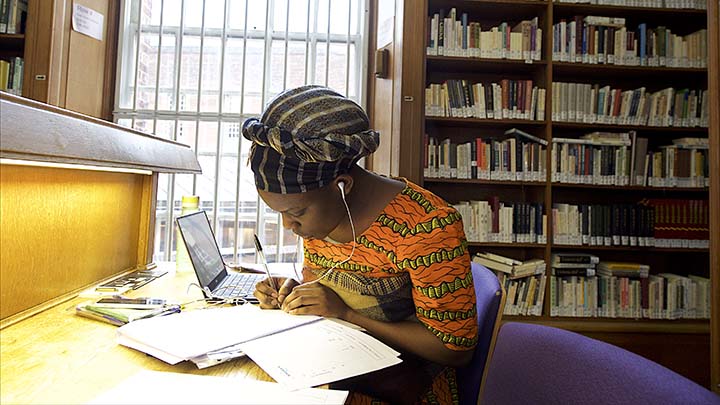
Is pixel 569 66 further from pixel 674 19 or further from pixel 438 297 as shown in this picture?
pixel 438 297

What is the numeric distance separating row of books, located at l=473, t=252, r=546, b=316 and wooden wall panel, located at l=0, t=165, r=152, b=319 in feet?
6.41

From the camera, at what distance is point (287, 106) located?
0.93m

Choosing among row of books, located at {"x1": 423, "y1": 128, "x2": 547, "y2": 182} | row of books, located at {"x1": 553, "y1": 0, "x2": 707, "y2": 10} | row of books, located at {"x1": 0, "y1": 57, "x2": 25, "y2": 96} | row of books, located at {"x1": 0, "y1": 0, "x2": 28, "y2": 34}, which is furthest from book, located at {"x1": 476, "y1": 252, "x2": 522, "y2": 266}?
row of books, located at {"x1": 0, "y1": 0, "x2": 28, "y2": 34}

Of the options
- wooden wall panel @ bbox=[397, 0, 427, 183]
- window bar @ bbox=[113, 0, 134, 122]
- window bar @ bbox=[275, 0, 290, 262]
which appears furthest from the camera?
window bar @ bbox=[275, 0, 290, 262]

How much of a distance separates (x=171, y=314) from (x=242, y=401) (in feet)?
1.53

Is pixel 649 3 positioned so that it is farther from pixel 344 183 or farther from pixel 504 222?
pixel 344 183

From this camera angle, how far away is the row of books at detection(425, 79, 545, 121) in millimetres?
2646

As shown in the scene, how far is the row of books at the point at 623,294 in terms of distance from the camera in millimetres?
2652

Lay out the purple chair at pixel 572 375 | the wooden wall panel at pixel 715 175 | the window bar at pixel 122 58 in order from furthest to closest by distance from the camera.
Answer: the window bar at pixel 122 58
the wooden wall panel at pixel 715 175
the purple chair at pixel 572 375

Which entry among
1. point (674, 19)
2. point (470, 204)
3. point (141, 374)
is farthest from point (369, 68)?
point (141, 374)

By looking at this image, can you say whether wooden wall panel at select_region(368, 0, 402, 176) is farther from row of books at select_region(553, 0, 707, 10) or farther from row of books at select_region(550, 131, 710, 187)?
row of books at select_region(553, 0, 707, 10)

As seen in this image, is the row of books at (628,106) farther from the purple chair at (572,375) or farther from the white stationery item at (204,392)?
the white stationery item at (204,392)

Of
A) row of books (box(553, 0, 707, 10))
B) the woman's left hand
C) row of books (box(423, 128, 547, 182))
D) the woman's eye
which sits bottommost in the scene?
the woman's left hand

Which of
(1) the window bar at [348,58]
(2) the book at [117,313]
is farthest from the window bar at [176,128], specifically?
(2) the book at [117,313]
